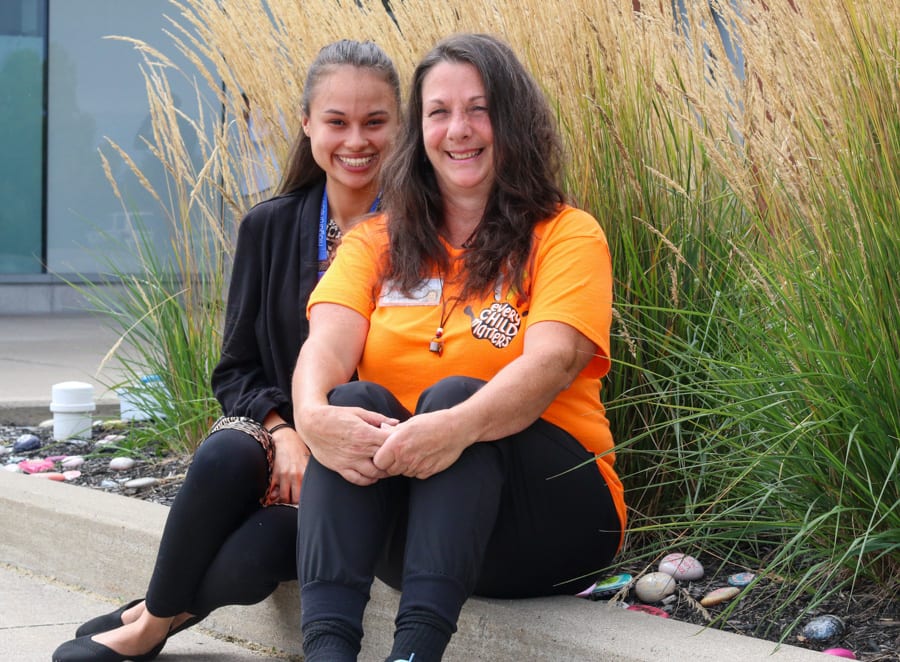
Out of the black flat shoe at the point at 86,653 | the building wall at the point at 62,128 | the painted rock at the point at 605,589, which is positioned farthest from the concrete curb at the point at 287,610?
the building wall at the point at 62,128

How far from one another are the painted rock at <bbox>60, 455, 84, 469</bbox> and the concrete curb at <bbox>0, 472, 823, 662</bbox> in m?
0.42

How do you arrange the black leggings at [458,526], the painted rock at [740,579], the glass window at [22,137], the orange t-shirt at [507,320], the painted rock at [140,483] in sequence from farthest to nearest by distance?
the glass window at [22,137] → the painted rock at [140,483] → the painted rock at [740,579] → the orange t-shirt at [507,320] → the black leggings at [458,526]

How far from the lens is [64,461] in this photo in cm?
408

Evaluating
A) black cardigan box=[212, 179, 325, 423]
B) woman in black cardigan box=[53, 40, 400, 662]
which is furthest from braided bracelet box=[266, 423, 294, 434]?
black cardigan box=[212, 179, 325, 423]

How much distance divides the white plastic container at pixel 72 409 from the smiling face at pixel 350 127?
6.50ft

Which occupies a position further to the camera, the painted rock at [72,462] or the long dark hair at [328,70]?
the painted rock at [72,462]

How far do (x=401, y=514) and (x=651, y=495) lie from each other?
0.71 meters

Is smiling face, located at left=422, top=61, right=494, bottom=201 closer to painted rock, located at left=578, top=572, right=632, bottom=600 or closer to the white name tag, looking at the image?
the white name tag

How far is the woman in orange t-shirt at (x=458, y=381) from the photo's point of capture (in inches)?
81.4

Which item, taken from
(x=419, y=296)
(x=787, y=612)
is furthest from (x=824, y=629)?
(x=419, y=296)

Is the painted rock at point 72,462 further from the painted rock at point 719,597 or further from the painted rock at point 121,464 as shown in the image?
the painted rock at point 719,597

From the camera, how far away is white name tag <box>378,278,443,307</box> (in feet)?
7.95

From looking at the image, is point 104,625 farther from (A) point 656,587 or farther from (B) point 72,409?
(B) point 72,409

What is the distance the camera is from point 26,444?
4414 millimetres
